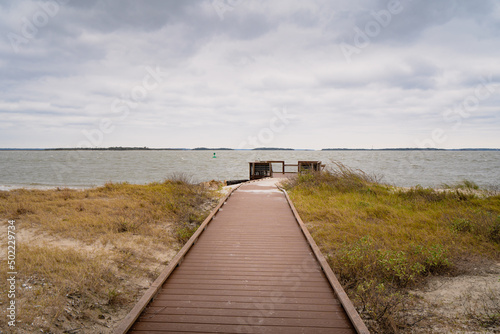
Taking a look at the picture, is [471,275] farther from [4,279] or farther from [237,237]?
[4,279]

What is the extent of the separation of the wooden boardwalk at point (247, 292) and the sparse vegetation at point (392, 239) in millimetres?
745

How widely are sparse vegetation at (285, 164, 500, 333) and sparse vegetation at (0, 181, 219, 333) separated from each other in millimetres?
A: 4226

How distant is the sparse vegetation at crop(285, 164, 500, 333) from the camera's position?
15.3 ft

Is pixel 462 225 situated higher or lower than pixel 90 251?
higher

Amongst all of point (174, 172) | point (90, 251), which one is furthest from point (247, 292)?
point (174, 172)

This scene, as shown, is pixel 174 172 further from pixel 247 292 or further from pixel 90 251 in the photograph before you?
pixel 247 292

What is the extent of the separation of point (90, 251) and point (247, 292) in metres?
4.75

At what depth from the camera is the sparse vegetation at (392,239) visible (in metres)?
4.67

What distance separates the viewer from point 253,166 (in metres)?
23.1

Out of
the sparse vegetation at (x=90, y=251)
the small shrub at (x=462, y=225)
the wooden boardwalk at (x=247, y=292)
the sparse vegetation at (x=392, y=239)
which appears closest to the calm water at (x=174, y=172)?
the sparse vegetation at (x=392, y=239)

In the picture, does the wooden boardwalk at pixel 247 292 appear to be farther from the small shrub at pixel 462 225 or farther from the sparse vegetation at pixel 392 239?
the small shrub at pixel 462 225

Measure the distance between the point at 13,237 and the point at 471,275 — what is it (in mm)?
11405

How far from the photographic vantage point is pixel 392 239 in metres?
7.19

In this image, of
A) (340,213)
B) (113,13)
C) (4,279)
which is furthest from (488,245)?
(113,13)
